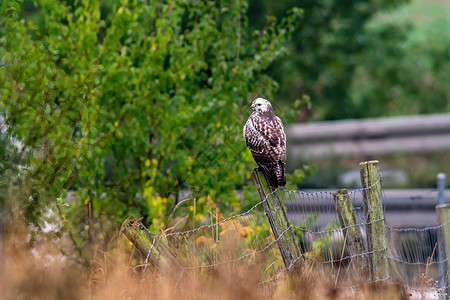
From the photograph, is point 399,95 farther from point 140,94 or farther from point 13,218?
point 13,218

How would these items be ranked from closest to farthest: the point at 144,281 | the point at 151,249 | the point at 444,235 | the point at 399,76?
the point at 144,281 < the point at 151,249 < the point at 444,235 < the point at 399,76

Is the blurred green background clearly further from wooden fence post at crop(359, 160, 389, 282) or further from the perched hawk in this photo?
wooden fence post at crop(359, 160, 389, 282)

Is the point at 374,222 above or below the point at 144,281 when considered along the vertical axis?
above

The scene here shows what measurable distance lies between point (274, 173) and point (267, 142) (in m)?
0.42

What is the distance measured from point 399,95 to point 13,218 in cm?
1846

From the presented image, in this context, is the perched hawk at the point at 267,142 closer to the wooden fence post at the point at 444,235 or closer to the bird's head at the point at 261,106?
the bird's head at the point at 261,106

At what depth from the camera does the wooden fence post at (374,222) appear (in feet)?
21.3

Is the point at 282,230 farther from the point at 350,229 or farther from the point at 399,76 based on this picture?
the point at 399,76

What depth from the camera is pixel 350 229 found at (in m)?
6.44

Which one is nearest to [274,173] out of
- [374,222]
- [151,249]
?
[374,222]

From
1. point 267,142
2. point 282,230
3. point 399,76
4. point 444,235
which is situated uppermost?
point 399,76

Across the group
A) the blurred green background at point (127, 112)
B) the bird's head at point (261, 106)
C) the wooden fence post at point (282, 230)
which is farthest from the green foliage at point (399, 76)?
the wooden fence post at point (282, 230)

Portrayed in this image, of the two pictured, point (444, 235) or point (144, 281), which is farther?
point (444, 235)

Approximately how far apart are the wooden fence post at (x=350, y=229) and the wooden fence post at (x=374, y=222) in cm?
6
